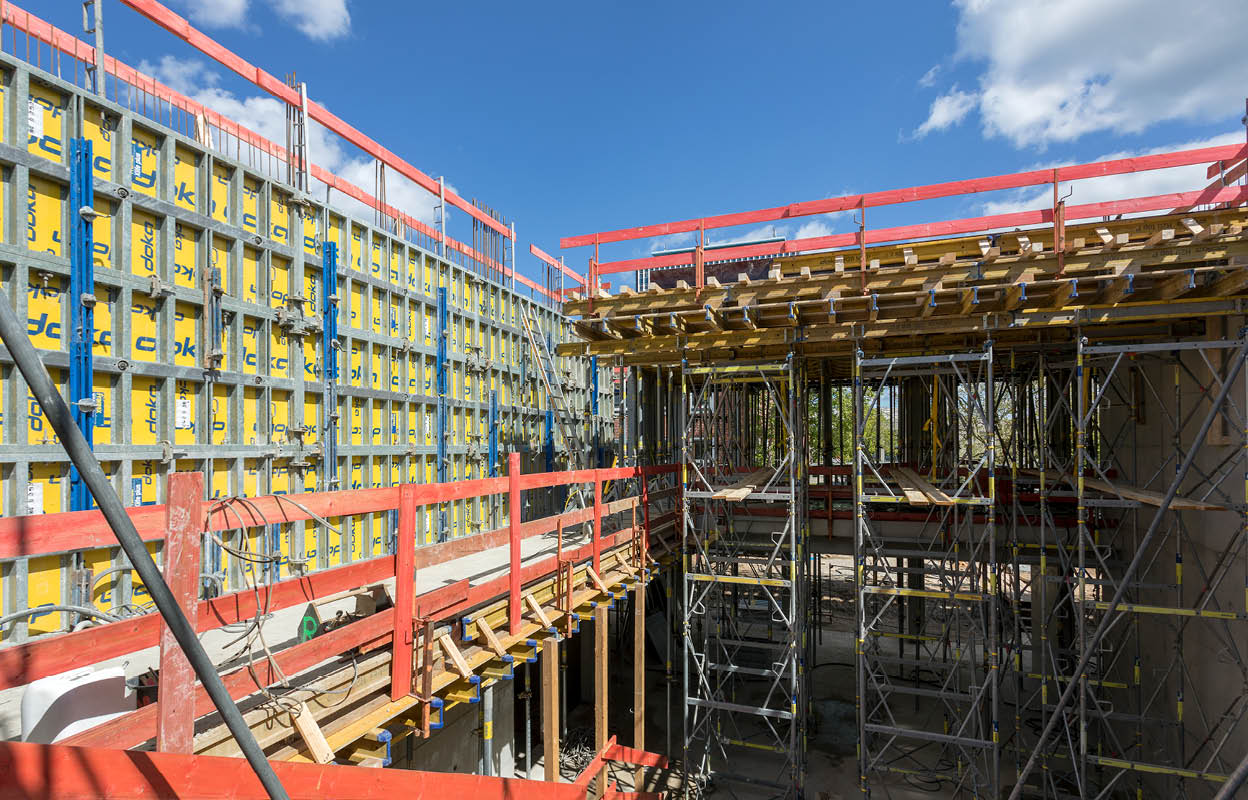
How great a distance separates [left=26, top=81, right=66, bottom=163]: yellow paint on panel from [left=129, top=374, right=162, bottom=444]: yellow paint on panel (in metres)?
2.45

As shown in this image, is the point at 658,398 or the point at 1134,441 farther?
the point at 658,398

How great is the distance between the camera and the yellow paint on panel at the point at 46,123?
620 centimetres

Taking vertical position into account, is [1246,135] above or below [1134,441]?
above

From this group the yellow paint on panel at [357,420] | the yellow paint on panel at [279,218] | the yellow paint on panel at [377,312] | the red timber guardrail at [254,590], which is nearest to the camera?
the red timber guardrail at [254,590]

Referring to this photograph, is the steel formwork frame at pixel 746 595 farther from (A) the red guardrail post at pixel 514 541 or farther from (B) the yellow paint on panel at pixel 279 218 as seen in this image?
(B) the yellow paint on panel at pixel 279 218

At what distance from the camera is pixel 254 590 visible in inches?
148

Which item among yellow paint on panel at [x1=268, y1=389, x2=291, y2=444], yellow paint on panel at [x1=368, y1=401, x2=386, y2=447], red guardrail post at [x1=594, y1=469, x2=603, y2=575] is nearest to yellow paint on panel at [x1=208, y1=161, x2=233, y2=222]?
yellow paint on panel at [x1=268, y1=389, x2=291, y2=444]

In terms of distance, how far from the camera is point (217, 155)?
8125mm

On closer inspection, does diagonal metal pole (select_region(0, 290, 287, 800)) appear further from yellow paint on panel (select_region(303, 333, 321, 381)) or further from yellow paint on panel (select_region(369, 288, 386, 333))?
yellow paint on panel (select_region(369, 288, 386, 333))

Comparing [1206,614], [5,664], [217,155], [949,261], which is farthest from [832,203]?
[5,664]

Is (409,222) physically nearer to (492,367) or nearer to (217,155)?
(492,367)

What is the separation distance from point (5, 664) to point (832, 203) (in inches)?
408

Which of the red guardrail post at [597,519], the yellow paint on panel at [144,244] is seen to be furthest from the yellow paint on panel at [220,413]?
the red guardrail post at [597,519]

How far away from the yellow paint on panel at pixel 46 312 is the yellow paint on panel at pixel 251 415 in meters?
2.29
